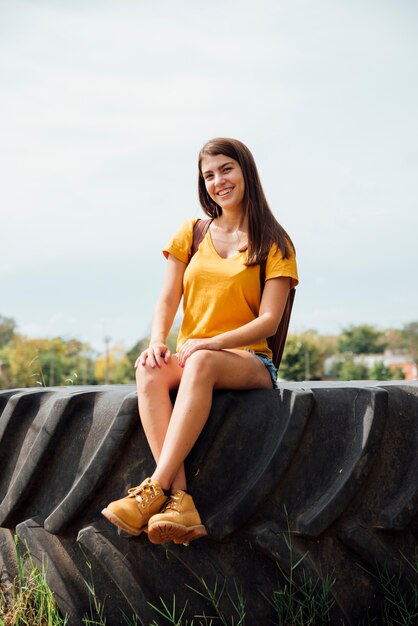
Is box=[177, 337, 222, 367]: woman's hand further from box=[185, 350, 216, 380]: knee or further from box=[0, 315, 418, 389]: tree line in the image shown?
box=[0, 315, 418, 389]: tree line

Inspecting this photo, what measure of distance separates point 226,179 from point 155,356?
995 mm

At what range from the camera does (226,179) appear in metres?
3.46

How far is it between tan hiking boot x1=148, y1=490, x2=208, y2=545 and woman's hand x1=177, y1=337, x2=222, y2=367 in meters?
0.52

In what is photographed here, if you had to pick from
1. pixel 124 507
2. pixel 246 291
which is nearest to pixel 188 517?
pixel 124 507

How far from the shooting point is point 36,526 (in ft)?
8.84

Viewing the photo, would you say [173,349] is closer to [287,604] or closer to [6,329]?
[287,604]

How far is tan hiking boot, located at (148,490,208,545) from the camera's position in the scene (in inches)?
94.2

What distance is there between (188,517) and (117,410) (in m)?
0.45

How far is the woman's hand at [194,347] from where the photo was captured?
2.84 metres

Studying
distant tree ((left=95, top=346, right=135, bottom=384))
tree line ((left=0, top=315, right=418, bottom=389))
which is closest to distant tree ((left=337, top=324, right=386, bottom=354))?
tree line ((left=0, top=315, right=418, bottom=389))

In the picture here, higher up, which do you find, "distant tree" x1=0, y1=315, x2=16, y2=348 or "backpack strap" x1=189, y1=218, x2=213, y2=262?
"backpack strap" x1=189, y1=218, x2=213, y2=262

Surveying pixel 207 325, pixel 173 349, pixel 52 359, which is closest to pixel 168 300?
pixel 207 325

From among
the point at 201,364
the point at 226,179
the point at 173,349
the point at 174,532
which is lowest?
the point at 173,349

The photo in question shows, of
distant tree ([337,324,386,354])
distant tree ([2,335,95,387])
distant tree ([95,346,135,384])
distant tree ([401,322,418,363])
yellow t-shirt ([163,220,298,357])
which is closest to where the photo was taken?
yellow t-shirt ([163,220,298,357])
